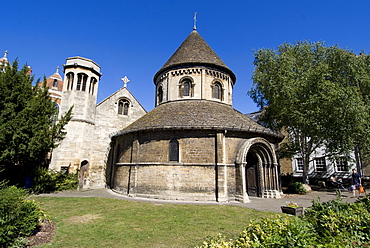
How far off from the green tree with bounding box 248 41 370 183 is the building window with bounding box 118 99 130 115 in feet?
47.3

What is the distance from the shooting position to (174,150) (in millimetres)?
13852

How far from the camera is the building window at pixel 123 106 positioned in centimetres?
2294

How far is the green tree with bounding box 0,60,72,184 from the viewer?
12.5 m

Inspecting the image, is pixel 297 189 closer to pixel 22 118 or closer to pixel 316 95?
pixel 316 95

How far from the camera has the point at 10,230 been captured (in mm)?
5371

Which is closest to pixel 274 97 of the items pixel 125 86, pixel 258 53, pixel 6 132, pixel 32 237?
pixel 258 53

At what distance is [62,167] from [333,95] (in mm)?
22878

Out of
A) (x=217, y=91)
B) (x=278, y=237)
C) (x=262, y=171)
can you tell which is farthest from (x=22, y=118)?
(x=262, y=171)

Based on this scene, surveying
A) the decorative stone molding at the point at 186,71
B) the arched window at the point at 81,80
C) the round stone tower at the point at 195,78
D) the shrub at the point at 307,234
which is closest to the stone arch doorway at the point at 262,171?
the round stone tower at the point at 195,78

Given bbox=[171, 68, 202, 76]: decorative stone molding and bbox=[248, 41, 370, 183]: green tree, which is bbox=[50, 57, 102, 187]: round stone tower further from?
bbox=[248, 41, 370, 183]: green tree

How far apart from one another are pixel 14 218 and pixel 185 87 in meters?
15.6

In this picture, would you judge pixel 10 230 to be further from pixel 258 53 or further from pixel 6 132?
pixel 258 53

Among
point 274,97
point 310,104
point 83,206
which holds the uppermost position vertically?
point 274,97

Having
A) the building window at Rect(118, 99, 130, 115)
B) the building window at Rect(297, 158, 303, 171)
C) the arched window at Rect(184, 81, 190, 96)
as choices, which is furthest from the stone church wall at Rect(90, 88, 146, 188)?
the building window at Rect(297, 158, 303, 171)
